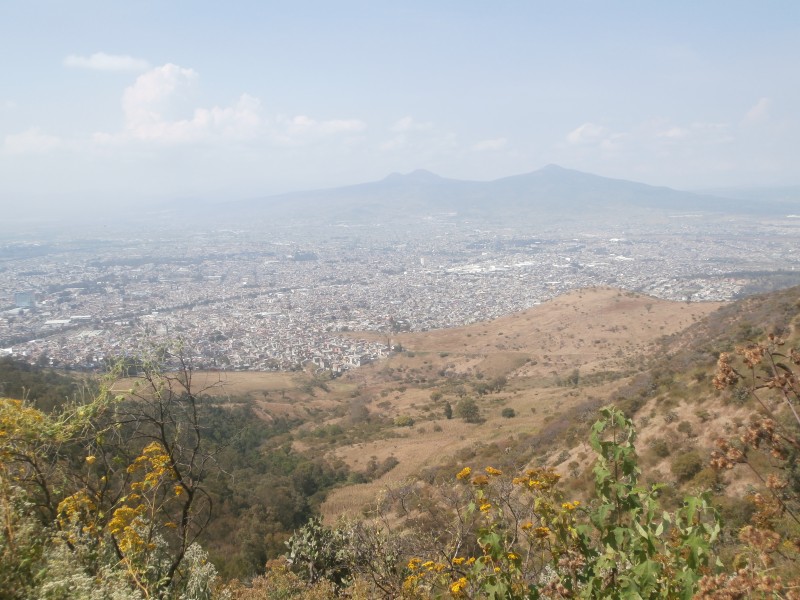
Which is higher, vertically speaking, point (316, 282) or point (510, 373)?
point (316, 282)

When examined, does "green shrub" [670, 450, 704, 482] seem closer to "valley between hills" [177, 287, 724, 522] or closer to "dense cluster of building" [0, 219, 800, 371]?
"valley between hills" [177, 287, 724, 522]

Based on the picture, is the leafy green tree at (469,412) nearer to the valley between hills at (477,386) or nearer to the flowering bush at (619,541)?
the valley between hills at (477,386)

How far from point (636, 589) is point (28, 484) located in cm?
392

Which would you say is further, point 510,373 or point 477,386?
point 510,373

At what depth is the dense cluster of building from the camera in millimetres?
53688

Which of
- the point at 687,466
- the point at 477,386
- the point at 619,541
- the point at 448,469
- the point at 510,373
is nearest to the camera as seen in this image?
the point at 619,541

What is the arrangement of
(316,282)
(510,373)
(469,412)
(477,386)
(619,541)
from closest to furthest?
(619,541), (469,412), (477,386), (510,373), (316,282)

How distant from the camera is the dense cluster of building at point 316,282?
53.7 meters

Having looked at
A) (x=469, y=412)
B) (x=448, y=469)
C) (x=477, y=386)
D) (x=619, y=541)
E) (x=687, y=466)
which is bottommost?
(x=477, y=386)

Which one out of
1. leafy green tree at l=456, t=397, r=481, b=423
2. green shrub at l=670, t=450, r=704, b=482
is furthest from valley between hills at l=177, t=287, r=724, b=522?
green shrub at l=670, t=450, r=704, b=482

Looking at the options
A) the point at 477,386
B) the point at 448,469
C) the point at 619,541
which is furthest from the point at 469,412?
the point at 619,541

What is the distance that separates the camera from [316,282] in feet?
317

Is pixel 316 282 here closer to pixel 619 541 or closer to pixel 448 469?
pixel 448 469

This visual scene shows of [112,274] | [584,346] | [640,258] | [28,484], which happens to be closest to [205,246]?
[112,274]
